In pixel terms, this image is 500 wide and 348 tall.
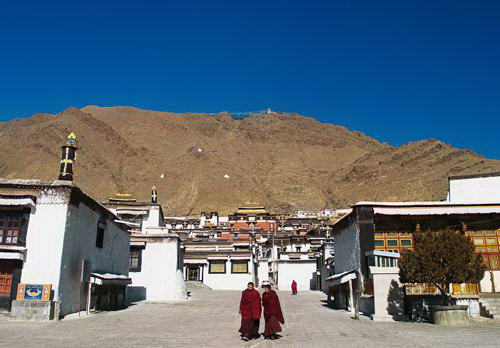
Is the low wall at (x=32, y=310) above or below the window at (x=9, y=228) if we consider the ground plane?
below

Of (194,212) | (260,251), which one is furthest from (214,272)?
(194,212)

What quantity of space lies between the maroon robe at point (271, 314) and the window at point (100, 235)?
34.7 ft

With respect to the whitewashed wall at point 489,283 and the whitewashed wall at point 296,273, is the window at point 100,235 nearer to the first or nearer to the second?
the whitewashed wall at point 489,283

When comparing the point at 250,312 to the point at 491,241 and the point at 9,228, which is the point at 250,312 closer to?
the point at 9,228

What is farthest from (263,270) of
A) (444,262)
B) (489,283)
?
(444,262)

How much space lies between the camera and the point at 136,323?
14.8m

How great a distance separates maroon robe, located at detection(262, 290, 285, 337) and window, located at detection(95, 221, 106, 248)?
1057cm

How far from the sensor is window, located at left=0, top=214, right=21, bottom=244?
15.5 metres

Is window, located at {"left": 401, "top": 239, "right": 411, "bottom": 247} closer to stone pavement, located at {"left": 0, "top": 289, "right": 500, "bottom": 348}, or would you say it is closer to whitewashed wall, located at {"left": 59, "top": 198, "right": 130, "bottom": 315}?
stone pavement, located at {"left": 0, "top": 289, "right": 500, "bottom": 348}

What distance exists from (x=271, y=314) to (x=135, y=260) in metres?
17.5

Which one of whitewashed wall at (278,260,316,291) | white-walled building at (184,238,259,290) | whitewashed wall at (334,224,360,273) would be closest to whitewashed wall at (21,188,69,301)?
whitewashed wall at (334,224,360,273)

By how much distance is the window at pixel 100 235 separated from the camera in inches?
761

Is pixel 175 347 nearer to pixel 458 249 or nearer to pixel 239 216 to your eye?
pixel 458 249

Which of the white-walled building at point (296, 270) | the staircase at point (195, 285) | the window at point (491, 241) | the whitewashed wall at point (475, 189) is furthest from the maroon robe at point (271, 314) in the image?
the white-walled building at point (296, 270)
